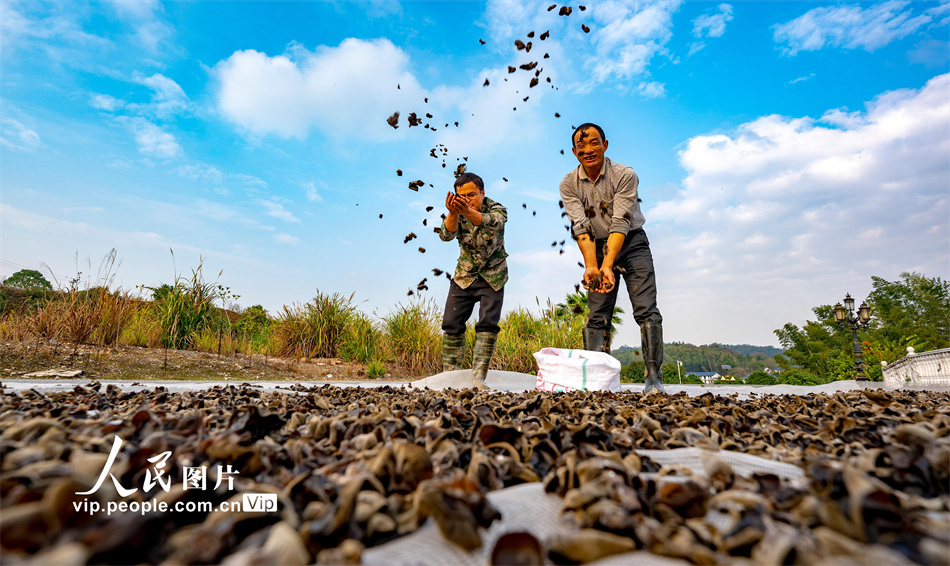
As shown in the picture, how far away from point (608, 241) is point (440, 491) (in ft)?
11.3

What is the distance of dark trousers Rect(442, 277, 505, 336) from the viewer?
4555 mm

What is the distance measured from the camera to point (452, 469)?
111cm

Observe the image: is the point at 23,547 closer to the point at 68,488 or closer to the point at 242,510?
the point at 68,488

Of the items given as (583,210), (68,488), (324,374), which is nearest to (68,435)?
(68,488)

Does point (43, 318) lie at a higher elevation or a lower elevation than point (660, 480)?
higher

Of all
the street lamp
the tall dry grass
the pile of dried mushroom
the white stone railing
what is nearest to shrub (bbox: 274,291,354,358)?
the tall dry grass

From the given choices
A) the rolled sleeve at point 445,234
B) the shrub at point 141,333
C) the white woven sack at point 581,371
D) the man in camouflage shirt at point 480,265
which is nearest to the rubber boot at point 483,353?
the man in camouflage shirt at point 480,265

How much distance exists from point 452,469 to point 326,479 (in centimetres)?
29

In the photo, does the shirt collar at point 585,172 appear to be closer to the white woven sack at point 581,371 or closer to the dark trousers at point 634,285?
the dark trousers at point 634,285

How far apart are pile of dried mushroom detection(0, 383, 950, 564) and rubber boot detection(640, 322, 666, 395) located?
90.9 inches

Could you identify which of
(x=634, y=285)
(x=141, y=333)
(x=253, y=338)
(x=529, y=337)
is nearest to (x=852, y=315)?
(x=529, y=337)

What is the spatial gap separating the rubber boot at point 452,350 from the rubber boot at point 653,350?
189cm

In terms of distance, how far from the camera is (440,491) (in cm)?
85

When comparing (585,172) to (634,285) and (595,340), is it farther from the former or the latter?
(595,340)
